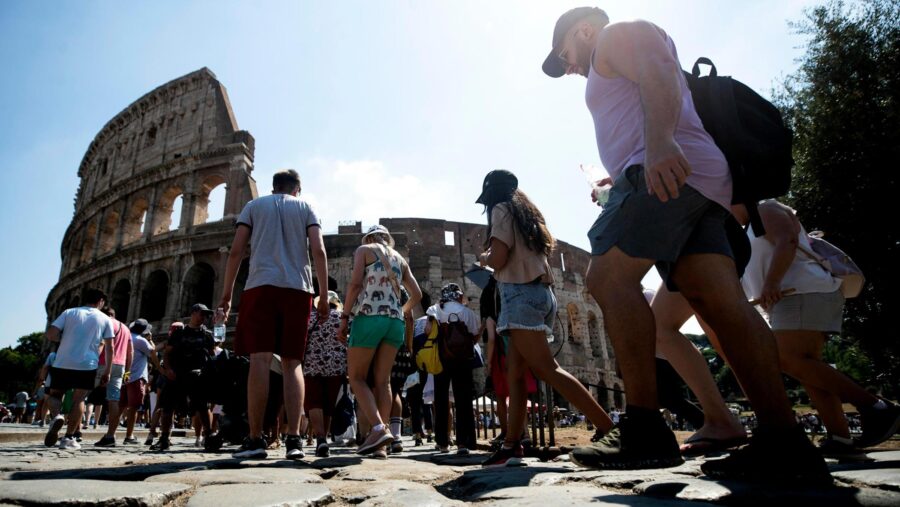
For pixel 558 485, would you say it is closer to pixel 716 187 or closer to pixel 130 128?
pixel 716 187

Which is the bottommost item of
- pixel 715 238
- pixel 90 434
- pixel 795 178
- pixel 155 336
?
pixel 90 434

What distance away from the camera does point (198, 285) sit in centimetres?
2330

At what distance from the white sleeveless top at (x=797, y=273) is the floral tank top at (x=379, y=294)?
251 cm

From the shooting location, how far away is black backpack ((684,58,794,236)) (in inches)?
77.0

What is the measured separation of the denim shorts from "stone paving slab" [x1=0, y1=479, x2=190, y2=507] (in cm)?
205

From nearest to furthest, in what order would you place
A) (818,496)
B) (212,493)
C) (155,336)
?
(818,496), (212,493), (155,336)

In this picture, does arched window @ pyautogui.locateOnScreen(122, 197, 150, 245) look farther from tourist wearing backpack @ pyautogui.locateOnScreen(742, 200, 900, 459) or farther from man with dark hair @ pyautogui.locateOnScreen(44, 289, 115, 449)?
tourist wearing backpack @ pyautogui.locateOnScreen(742, 200, 900, 459)

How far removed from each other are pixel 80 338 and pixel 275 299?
385 centimetres

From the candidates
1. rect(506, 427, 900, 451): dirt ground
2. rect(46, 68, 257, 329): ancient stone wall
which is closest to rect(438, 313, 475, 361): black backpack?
rect(506, 427, 900, 451): dirt ground

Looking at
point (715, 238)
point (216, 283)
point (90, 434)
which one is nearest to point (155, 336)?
point (216, 283)

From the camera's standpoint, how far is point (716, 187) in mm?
1901

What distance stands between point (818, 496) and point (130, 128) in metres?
37.8

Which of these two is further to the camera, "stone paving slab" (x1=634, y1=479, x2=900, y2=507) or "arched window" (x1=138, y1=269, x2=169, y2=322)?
"arched window" (x1=138, y1=269, x2=169, y2=322)

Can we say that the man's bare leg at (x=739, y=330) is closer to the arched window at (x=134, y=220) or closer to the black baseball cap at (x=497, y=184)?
the black baseball cap at (x=497, y=184)
